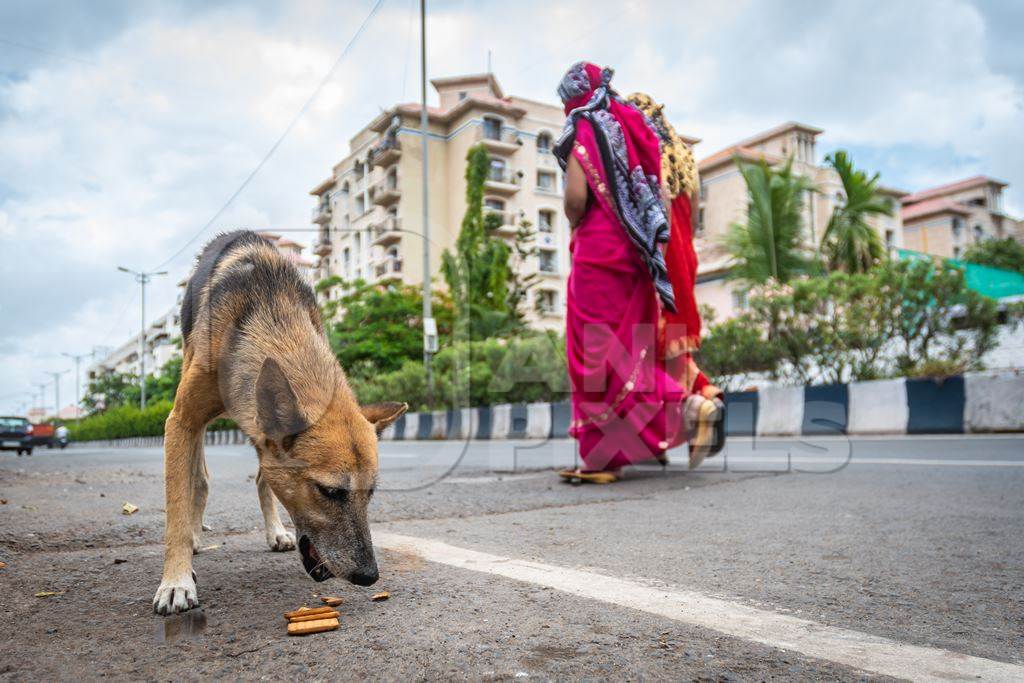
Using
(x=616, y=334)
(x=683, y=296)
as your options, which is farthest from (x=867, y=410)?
(x=616, y=334)

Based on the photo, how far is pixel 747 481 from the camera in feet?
17.6

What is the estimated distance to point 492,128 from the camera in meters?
48.0

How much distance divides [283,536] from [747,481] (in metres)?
3.36

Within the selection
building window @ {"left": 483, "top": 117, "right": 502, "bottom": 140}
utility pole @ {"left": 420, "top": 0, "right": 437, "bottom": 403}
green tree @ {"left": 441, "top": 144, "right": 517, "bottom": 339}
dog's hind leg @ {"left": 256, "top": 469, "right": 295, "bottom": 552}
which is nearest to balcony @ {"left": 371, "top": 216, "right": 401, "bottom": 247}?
building window @ {"left": 483, "top": 117, "right": 502, "bottom": 140}

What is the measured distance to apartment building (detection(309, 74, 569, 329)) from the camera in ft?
153

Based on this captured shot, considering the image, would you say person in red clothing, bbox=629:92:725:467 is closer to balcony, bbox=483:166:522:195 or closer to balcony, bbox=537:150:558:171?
balcony, bbox=483:166:522:195

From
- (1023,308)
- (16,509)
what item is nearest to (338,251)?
(1023,308)

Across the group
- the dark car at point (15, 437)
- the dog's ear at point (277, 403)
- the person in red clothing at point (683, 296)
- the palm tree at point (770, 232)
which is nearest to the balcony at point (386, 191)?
the dark car at point (15, 437)

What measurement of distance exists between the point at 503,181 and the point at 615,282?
42378 millimetres

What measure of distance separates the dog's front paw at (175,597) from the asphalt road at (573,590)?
0.05 meters

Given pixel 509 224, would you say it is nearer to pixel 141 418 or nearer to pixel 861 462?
pixel 861 462

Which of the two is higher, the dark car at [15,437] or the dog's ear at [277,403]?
the dog's ear at [277,403]

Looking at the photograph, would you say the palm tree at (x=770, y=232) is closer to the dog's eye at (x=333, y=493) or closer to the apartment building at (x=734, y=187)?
the apartment building at (x=734, y=187)

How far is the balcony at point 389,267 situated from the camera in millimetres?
47719
